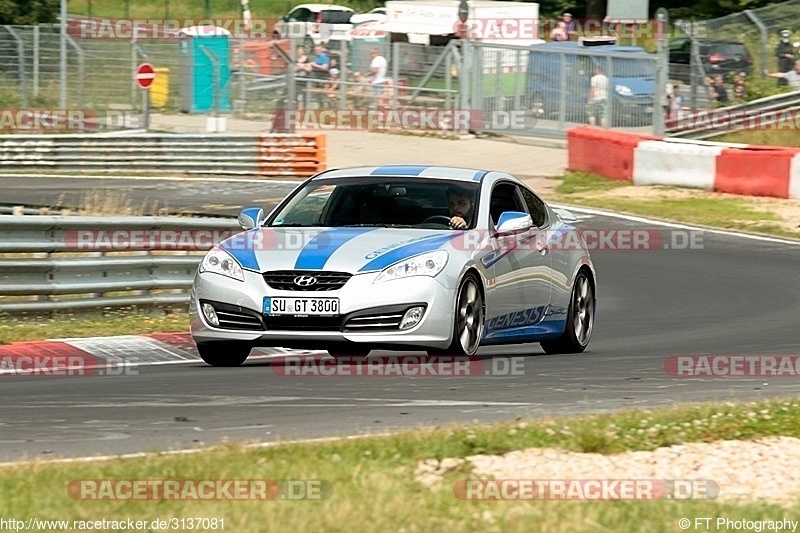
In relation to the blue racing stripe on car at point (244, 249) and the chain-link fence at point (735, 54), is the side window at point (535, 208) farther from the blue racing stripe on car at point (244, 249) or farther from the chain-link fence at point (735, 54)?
the chain-link fence at point (735, 54)

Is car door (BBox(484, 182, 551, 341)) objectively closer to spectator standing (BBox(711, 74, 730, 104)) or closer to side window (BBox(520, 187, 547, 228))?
side window (BBox(520, 187, 547, 228))

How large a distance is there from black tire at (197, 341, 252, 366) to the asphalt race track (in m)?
0.10

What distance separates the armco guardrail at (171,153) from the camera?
30734 mm

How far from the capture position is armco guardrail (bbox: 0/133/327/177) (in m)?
30.7

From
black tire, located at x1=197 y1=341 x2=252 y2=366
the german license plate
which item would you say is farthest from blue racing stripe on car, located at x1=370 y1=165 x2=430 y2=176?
the german license plate

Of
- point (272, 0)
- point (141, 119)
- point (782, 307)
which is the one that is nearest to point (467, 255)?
point (782, 307)

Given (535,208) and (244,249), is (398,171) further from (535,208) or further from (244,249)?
(244,249)

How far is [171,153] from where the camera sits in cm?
3212

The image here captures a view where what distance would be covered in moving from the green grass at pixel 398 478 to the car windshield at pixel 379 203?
11.2 ft

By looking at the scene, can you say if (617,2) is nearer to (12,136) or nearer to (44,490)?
(12,136)

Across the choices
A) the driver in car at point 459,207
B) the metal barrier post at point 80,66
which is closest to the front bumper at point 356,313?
the driver in car at point 459,207

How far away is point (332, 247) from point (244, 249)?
2.09 feet

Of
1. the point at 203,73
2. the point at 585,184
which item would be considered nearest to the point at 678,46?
the point at 203,73

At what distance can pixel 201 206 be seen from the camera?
25750 mm
